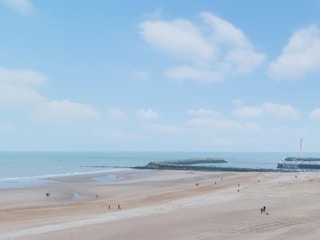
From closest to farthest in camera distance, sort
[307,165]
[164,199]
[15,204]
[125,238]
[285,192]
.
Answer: [125,238] < [15,204] < [164,199] < [285,192] < [307,165]

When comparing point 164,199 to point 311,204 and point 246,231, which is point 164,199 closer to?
point 311,204

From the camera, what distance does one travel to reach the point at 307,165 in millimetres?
109125

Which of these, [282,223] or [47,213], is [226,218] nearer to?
[282,223]

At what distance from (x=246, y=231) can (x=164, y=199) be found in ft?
54.4

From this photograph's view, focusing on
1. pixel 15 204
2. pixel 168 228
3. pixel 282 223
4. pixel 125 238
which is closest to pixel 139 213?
pixel 168 228

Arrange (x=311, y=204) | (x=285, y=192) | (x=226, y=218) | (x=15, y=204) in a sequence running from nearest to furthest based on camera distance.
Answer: (x=226, y=218)
(x=311, y=204)
(x=15, y=204)
(x=285, y=192)

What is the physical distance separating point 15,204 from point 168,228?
1764cm

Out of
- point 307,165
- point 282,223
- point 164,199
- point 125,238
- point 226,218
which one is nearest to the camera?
point 125,238

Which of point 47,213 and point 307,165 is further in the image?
point 307,165

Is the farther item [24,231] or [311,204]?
[311,204]

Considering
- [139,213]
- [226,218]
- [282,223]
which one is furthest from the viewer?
[139,213]

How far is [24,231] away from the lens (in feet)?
68.6

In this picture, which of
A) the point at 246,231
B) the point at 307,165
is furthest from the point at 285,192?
the point at 307,165

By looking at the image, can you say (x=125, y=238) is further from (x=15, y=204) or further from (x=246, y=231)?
(x=15, y=204)
